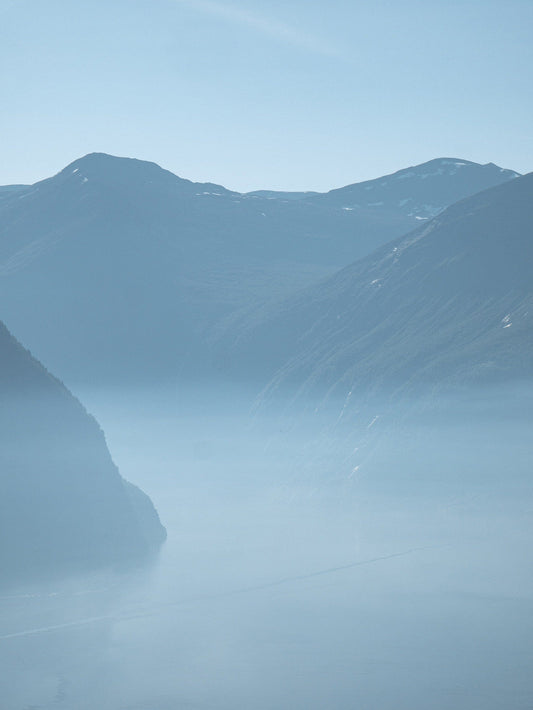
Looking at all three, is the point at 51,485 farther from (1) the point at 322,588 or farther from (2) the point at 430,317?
(2) the point at 430,317

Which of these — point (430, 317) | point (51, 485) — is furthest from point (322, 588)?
point (430, 317)

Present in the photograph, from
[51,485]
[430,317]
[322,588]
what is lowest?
[322,588]

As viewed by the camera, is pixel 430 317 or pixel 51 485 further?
pixel 430 317

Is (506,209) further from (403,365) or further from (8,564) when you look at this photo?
(8,564)

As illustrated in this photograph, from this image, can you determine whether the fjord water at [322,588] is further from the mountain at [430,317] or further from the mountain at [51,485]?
the mountain at [430,317]

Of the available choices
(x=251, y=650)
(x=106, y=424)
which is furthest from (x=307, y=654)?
(x=106, y=424)

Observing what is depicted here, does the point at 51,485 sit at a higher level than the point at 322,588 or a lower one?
higher
